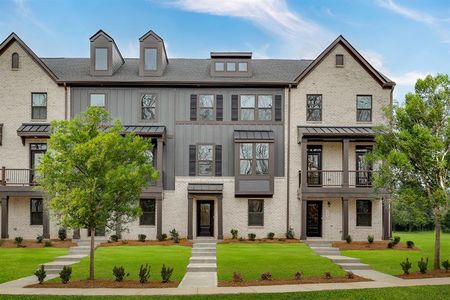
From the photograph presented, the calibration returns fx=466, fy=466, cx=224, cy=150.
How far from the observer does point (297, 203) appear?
29234 mm

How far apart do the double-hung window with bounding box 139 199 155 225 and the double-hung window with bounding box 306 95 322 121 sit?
37.0 feet

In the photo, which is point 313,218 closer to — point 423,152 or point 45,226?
point 423,152

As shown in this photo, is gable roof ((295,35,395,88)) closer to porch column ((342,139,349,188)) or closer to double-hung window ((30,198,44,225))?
porch column ((342,139,349,188))

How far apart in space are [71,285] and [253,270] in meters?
6.35

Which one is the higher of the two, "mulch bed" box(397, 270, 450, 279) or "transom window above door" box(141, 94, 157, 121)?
"transom window above door" box(141, 94, 157, 121)

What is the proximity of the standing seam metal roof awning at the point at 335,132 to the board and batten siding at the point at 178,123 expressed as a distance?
1766 millimetres

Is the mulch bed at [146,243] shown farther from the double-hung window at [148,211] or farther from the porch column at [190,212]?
the double-hung window at [148,211]

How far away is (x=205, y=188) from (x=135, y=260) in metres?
9.51

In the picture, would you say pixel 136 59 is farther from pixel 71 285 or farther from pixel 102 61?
pixel 71 285

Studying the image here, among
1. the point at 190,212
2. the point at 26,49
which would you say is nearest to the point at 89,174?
the point at 190,212

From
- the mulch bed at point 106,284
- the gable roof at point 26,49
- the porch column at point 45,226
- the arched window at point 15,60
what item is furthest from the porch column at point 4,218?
the mulch bed at point 106,284

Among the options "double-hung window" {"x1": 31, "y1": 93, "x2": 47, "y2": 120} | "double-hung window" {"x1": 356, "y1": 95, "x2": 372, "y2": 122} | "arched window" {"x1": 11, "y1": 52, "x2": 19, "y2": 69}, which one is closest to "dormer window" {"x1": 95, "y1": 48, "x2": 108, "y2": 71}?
"double-hung window" {"x1": 31, "y1": 93, "x2": 47, "y2": 120}

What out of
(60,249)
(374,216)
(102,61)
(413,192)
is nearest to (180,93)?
(102,61)

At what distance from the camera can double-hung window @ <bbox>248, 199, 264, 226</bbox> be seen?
29.3 m
